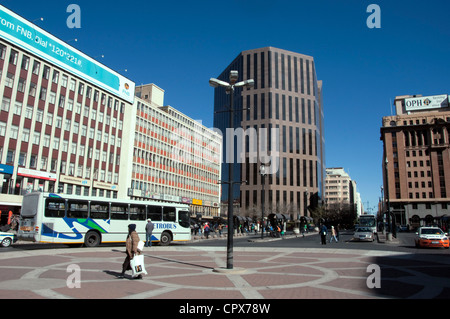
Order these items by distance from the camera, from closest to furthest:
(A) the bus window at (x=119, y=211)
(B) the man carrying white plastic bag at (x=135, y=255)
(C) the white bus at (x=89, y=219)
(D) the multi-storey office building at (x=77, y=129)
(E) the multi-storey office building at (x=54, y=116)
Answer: (B) the man carrying white plastic bag at (x=135, y=255)
(C) the white bus at (x=89, y=219)
(A) the bus window at (x=119, y=211)
(E) the multi-storey office building at (x=54, y=116)
(D) the multi-storey office building at (x=77, y=129)

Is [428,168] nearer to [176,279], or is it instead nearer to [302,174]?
[302,174]

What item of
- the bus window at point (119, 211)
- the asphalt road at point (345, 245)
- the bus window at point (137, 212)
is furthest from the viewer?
the bus window at point (137, 212)

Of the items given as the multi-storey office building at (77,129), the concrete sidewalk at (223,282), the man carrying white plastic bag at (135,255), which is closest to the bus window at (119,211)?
the concrete sidewalk at (223,282)

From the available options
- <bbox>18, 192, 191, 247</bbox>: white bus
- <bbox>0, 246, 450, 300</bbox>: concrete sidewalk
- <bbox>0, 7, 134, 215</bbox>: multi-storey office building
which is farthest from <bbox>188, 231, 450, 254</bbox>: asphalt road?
<bbox>0, 7, 134, 215</bbox>: multi-storey office building

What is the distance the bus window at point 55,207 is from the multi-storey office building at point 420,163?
280ft

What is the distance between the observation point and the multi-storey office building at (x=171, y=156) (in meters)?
62.4

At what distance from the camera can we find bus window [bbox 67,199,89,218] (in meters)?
19.7

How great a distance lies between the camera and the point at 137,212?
74.1 ft

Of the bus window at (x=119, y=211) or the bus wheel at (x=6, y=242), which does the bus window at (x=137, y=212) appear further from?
the bus wheel at (x=6, y=242)

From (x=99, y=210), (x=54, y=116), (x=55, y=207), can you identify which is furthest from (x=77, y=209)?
(x=54, y=116)

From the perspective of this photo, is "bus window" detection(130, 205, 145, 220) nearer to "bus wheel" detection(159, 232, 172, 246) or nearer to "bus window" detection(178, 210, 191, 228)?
"bus wheel" detection(159, 232, 172, 246)

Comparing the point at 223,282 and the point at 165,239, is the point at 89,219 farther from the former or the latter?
the point at 223,282

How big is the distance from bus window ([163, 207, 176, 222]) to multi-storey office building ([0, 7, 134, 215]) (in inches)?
582

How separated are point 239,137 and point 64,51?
73317mm
